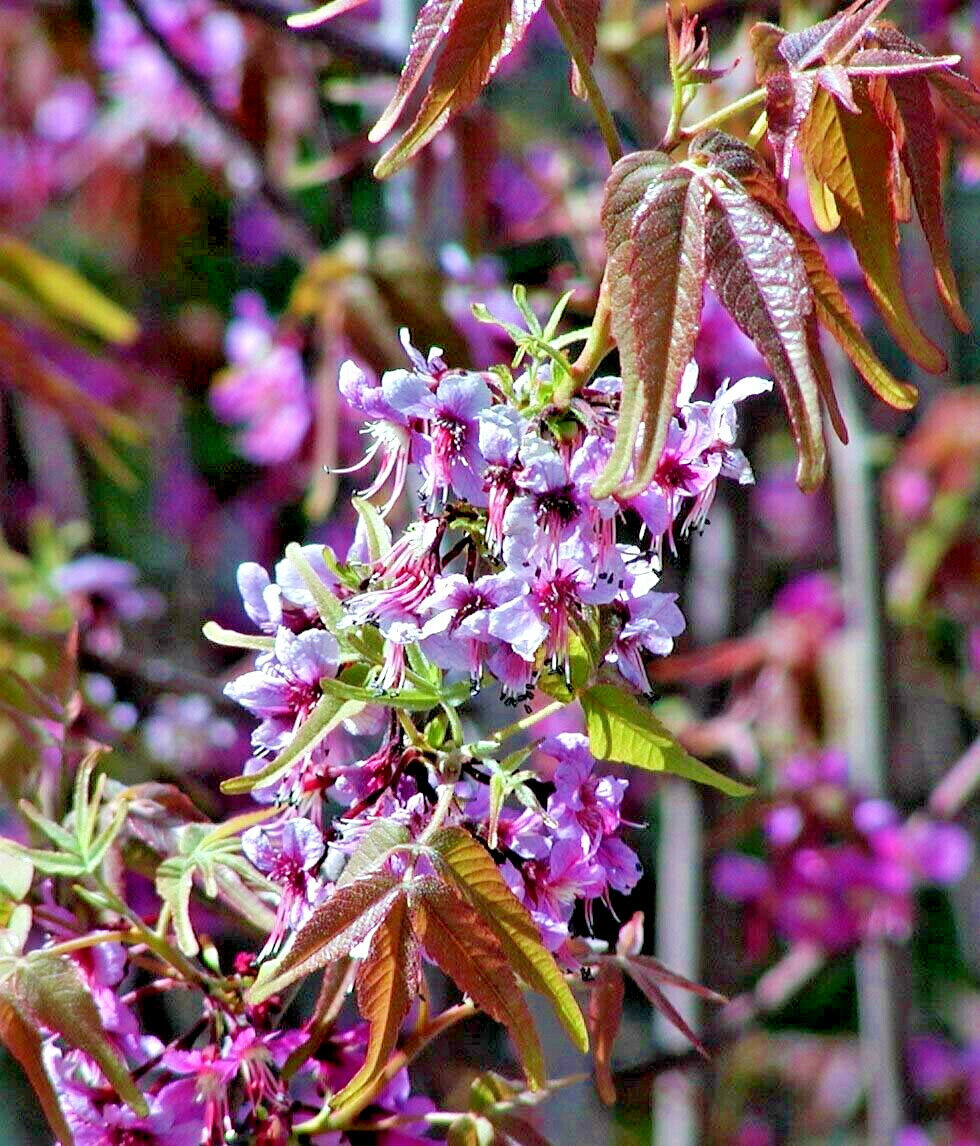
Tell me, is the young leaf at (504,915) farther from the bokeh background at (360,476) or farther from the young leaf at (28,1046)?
the bokeh background at (360,476)

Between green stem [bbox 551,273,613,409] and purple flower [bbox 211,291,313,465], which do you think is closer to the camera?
green stem [bbox 551,273,613,409]

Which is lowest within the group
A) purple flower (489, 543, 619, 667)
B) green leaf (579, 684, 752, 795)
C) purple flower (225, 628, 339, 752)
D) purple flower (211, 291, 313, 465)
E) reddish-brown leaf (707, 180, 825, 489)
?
purple flower (211, 291, 313, 465)

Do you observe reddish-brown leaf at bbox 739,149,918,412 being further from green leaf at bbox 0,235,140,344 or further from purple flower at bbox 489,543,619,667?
green leaf at bbox 0,235,140,344

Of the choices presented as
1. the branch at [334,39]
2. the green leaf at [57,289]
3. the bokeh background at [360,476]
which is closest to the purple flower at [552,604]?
the bokeh background at [360,476]

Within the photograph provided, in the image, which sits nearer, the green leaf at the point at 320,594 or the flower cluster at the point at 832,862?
the green leaf at the point at 320,594

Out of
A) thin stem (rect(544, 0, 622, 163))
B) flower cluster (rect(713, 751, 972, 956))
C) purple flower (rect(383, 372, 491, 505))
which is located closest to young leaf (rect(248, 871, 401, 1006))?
purple flower (rect(383, 372, 491, 505))

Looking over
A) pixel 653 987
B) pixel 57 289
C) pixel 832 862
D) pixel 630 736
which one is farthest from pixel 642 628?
pixel 832 862
